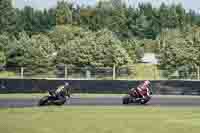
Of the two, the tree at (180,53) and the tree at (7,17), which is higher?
the tree at (7,17)

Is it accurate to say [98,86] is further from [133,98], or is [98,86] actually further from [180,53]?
[180,53]

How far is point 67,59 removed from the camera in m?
57.8

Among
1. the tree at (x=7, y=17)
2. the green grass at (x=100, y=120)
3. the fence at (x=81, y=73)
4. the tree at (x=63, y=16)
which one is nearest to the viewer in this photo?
the green grass at (x=100, y=120)

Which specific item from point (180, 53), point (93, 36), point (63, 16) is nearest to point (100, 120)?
point (180, 53)

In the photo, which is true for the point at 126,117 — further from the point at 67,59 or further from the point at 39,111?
the point at 67,59

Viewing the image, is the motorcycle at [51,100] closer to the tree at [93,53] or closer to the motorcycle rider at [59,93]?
the motorcycle rider at [59,93]

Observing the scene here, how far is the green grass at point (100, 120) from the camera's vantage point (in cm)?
1446

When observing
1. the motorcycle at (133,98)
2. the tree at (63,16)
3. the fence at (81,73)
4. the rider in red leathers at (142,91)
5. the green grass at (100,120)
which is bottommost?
the green grass at (100,120)

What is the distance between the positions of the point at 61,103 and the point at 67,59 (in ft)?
115

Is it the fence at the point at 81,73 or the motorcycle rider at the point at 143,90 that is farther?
Result: the fence at the point at 81,73

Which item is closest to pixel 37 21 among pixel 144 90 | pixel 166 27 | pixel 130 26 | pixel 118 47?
pixel 130 26

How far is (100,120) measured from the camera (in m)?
17.0

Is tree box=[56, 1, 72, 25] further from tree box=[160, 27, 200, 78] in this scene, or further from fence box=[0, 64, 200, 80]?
fence box=[0, 64, 200, 80]

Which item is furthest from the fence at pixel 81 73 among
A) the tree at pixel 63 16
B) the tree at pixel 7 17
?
the tree at pixel 63 16
